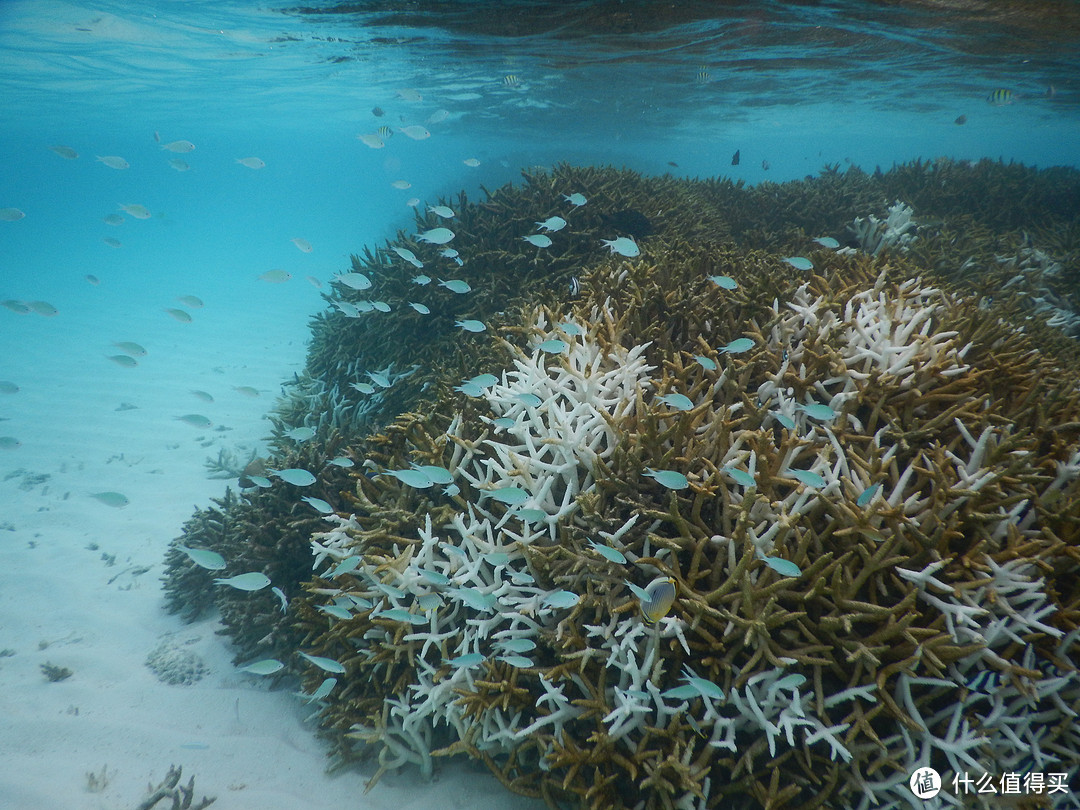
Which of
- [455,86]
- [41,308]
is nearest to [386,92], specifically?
[455,86]

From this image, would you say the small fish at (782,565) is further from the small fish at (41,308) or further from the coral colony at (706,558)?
the small fish at (41,308)

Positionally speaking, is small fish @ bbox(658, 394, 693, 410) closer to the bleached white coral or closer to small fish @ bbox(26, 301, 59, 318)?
the bleached white coral

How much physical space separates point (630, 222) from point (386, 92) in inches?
1119

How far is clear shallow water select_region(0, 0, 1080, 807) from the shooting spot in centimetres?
1409

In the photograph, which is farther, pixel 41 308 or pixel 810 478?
pixel 41 308

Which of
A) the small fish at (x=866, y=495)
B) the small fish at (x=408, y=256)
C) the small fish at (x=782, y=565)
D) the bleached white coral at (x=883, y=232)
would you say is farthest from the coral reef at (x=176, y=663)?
the bleached white coral at (x=883, y=232)

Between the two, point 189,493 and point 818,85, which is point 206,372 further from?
point 818,85

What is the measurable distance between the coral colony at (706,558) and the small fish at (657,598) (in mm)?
19

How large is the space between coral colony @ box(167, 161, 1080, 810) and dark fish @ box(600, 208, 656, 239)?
8.81 feet

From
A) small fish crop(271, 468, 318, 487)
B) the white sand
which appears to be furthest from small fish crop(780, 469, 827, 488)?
small fish crop(271, 468, 318, 487)

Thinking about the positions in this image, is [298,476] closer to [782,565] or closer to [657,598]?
[657,598]

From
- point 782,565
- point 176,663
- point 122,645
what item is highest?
point 782,565

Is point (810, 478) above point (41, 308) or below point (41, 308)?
above

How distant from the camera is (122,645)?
17.0 ft
